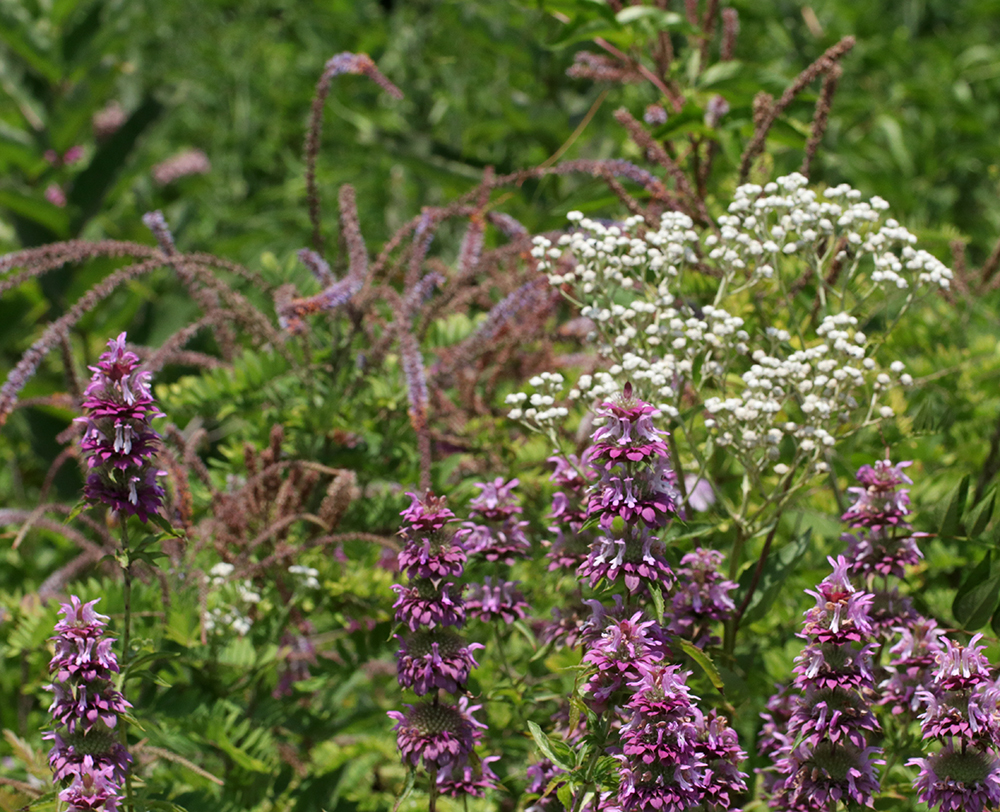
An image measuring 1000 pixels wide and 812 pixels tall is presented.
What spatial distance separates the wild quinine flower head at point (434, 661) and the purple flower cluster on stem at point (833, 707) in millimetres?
403

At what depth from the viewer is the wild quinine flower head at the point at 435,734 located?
51.7 inches

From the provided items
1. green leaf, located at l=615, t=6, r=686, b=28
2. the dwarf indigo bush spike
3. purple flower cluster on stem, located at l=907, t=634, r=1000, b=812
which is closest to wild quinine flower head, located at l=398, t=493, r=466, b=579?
the dwarf indigo bush spike

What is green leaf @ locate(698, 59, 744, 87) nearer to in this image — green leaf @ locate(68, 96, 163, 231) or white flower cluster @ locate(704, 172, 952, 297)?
white flower cluster @ locate(704, 172, 952, 297)

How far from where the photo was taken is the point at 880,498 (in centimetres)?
147

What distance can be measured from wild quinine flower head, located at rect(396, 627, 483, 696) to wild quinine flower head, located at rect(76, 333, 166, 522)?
37 centimetres

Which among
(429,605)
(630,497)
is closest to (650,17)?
(630,497)

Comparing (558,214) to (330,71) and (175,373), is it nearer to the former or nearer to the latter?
(330,71)

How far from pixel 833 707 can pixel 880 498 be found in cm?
35

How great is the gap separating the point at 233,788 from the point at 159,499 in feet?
2.39

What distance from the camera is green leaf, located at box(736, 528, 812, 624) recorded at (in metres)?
1.50

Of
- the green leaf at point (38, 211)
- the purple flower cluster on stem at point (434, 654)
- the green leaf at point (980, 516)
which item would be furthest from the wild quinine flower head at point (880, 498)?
the green leaf at point (38, 211)

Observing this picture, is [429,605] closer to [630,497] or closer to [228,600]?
[630,497]

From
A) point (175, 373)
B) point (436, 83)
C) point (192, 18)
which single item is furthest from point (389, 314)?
point (192, 18)

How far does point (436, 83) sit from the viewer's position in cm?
447
